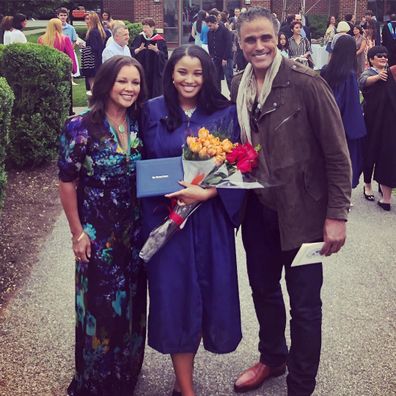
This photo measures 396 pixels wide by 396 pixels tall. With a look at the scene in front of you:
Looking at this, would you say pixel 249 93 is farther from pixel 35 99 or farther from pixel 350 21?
pixel 350 21

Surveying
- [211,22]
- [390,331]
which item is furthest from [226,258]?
[211,22]

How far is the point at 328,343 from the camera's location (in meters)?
3.97

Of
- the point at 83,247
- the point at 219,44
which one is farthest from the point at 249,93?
the point at 219,44

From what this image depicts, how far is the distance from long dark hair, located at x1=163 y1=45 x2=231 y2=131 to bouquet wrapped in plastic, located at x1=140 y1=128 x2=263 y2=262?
178mm

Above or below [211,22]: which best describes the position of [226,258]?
below

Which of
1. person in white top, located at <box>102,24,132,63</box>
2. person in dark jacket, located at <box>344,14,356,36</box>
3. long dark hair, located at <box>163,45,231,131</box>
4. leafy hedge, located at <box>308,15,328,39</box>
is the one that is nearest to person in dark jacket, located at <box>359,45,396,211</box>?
long dark hair, located at <box>163,45,231,131</box>

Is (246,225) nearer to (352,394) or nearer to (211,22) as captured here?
(352,394)

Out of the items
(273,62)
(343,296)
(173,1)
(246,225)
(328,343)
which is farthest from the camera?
(173,1)

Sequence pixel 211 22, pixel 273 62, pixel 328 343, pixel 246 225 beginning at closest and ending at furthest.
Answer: pixel 273 62, pixel 246 225, pixel 328 343, pixel 211 22

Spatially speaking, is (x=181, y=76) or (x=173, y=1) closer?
(x=181, y=76)

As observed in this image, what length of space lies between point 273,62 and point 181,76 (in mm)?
454

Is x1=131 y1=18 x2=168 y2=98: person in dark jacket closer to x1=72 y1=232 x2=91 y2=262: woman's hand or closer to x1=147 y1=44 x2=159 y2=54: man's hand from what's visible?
x1=147 y1=44 x2=159 y2=54: man's hand

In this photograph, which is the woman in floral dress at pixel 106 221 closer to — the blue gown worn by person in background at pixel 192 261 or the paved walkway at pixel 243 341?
the blue gown worn by person in background at pixel 192 261

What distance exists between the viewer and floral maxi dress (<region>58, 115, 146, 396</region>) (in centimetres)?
302
